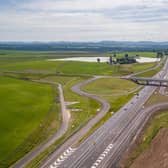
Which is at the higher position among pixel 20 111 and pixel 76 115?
pixel 20 111

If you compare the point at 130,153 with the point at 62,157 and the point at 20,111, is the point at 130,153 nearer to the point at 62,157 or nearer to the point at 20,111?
the point at 62,157

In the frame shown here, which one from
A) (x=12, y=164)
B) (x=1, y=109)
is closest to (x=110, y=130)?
(x=12, y=164)

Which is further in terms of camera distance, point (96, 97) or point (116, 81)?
point (116, 81)

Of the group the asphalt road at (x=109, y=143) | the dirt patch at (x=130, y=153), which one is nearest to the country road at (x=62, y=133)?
the asphalt road at (x=109, y=143)

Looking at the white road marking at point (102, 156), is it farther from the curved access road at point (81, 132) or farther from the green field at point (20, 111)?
the green field at point (20, 111)

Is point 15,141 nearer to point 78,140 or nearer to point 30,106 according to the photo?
point 78,140

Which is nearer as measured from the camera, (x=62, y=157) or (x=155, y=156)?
(x=155, y=156)

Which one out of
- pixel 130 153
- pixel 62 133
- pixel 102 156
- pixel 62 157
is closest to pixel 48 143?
pixel 62 133
